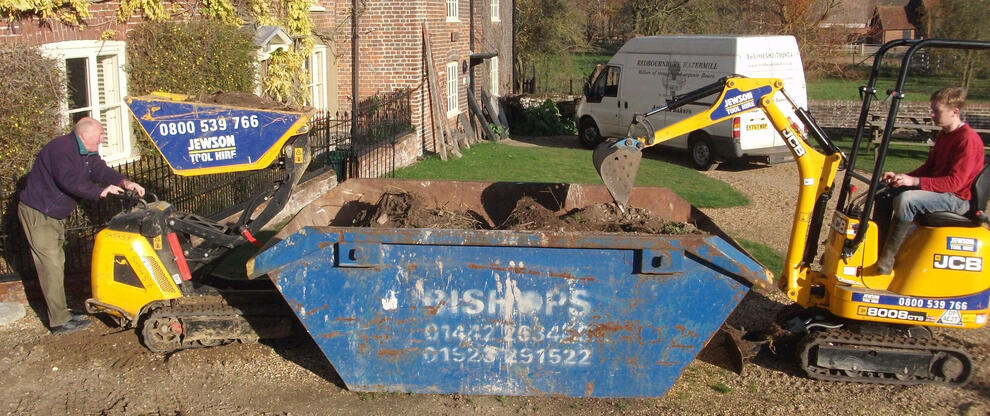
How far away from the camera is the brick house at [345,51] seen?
356 inches

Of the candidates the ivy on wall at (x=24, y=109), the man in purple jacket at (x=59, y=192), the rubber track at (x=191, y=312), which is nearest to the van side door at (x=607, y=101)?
the ivy on wall at (x=24, y=109)

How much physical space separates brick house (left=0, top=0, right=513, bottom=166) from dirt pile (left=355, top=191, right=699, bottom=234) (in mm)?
4546

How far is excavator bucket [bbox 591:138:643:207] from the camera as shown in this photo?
5.84 metres

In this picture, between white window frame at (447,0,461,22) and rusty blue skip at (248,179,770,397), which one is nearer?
rusty blue skip at (248,179,770,397)

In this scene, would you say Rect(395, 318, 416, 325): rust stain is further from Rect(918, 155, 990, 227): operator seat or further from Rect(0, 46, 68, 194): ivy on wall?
Rect(0, 46, 68, 194): ivy on wall

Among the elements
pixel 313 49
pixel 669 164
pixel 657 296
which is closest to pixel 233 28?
pixel 313 49

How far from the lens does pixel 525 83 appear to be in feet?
101

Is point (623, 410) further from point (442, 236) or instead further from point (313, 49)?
point (313, 49)

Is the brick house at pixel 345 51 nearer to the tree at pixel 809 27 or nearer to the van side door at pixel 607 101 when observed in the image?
the van side door at pixel 607 101

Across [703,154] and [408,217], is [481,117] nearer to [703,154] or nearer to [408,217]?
[703,154]

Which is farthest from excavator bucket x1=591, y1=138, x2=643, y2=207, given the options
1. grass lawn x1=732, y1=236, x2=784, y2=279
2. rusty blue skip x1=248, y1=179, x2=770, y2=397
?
grass lawn x1=732, y1=236, x2=784, y2=279

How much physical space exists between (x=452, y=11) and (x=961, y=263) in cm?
1430

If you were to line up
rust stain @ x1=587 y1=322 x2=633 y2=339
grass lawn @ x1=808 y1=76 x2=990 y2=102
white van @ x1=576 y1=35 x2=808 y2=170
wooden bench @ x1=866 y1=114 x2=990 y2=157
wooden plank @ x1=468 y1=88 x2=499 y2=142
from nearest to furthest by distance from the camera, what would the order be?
Result: rust stain @ x1=587 y1=322 x2=633 y2=339 → white van @ x1=576 y1=35 x2=808 y2=170 → wooden bench @ x1=866 y1=114 x2=990 y2=157 → wooden plank @ x1=468 y1=88 x2=499 y2=142 → grass lawn @ x1=808 y1=76 x2=990 y2=102

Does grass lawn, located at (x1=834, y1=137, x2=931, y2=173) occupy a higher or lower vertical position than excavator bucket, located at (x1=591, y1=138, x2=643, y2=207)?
lower
